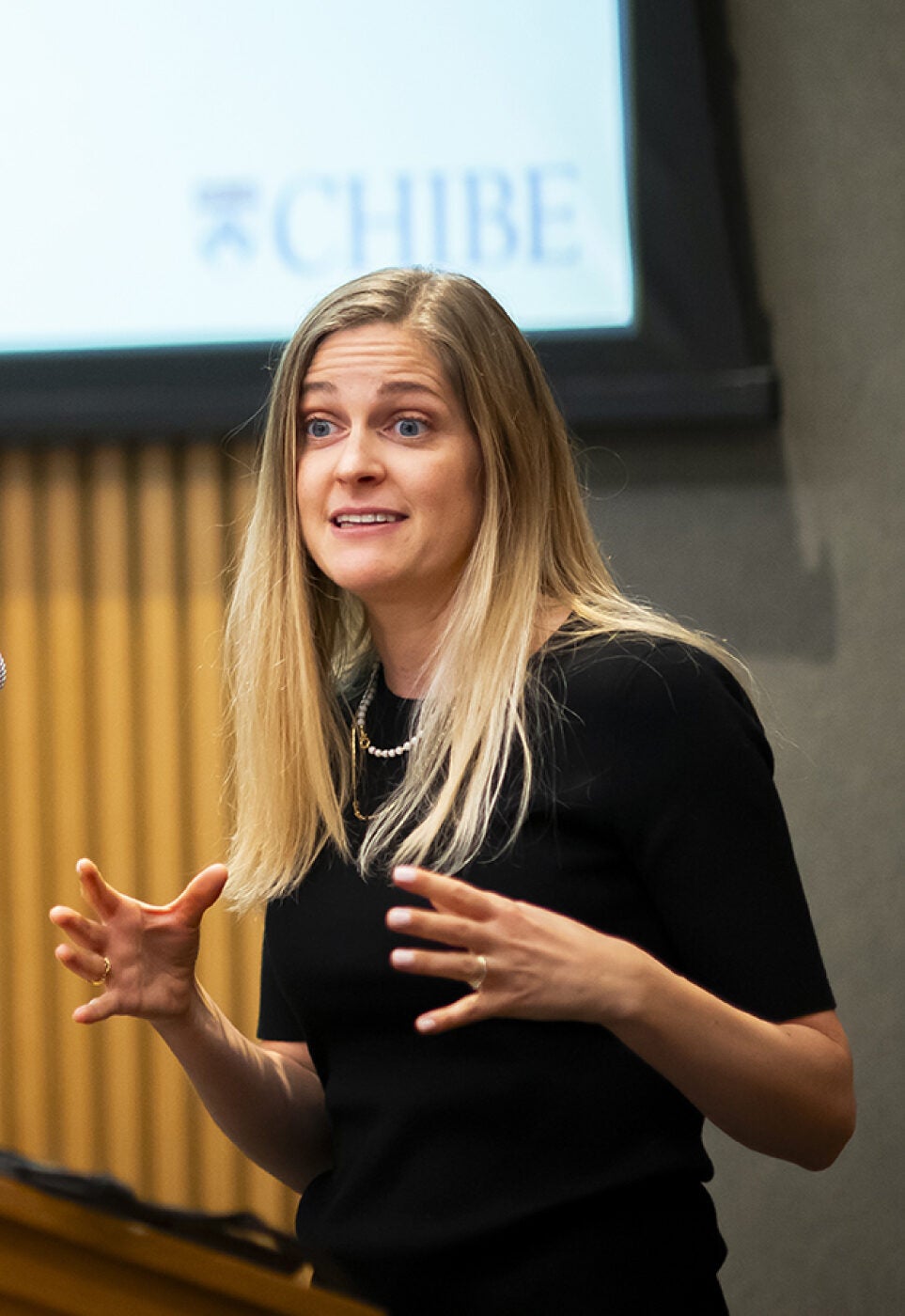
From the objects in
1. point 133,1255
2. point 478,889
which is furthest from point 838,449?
point 133,1255

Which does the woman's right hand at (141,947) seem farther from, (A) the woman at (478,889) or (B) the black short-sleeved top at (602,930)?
(B) the black short-sleeved top at (602,930)

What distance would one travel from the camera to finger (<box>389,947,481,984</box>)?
3.07ft

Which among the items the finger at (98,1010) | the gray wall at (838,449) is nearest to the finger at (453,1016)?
the finger at (98,1010)

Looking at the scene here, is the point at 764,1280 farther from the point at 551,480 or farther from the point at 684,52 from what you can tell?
the point at 684,52

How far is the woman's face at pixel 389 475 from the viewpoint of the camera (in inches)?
54.0

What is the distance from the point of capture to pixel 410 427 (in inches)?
55.2

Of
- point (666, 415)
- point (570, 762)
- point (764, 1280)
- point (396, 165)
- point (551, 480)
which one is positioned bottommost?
point (764, 1280)

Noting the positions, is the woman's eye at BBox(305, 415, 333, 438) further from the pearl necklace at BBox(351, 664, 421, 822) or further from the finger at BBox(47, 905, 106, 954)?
the finger at BBox(47, 905, 106, 954)

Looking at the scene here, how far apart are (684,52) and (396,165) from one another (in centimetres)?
49

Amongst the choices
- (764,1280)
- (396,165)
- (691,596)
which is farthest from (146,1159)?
(396,165)

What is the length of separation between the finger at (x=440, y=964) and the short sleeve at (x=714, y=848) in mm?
268

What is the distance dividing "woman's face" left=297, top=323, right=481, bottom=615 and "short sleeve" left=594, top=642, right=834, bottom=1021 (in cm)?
28

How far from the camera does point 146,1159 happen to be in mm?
2420

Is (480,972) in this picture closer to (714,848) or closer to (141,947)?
(714,848)
